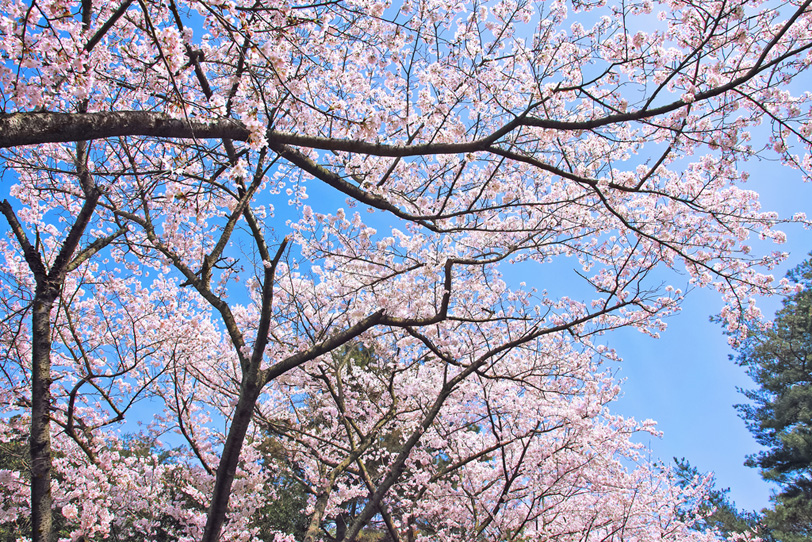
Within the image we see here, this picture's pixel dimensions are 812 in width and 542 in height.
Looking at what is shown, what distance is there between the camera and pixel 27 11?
2.30 m

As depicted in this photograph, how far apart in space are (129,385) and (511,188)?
21.1ft

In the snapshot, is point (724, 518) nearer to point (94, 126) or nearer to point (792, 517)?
point (792, 517)

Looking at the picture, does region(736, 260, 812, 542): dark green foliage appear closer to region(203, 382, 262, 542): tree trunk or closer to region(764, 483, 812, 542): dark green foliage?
region(764, 483, 812, 542): dark green foliage

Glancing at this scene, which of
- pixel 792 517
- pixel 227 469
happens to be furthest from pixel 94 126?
pixel 792 517

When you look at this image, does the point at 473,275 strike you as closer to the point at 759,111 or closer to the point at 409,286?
the point at 409,286

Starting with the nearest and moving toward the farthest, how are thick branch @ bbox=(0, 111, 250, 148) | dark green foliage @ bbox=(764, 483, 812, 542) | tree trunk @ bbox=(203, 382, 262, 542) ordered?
thick branch @ bbox=(0, 111, 250, 148) < tree trunk @ bbox=(203, 382, 262, 542) < dark green foliage @ bbox=(764, 483, 812, 542)

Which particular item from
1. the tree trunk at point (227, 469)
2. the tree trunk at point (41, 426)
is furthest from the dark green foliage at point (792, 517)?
the tree trunk at point (41, 426)

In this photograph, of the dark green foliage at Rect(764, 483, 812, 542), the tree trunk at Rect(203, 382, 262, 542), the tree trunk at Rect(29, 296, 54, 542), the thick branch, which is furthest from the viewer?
→ the dark green foliage at Rect(764, 483, 812, 542)

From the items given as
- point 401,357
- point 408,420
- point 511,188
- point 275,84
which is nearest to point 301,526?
point 408,420

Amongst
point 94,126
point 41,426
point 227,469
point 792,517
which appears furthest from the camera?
point 792,517

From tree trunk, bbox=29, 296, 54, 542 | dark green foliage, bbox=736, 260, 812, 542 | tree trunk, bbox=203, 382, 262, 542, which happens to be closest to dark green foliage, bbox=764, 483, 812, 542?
dark green foliage, bbox=736, 260, 812, 542

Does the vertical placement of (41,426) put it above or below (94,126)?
below

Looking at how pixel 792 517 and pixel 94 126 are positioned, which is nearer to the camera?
pixel 94 126

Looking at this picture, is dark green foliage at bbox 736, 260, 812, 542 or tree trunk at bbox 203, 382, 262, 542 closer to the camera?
tree trunk at bbox 203, 382, 262, 542
